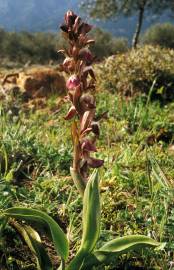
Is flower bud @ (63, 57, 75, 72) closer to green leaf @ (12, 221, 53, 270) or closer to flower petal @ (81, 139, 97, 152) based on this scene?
flower petal @ (81, 139, 97, 152)

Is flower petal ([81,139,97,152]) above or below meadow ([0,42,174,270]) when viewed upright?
above

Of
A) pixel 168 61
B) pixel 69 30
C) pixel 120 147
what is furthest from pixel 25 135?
pixel 168 61

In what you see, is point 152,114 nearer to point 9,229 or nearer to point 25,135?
point 25,135

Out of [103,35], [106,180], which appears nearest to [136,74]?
[106,180]

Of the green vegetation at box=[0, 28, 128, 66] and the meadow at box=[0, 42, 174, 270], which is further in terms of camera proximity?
the green vegetation at box=[0, 28, 128, 66]

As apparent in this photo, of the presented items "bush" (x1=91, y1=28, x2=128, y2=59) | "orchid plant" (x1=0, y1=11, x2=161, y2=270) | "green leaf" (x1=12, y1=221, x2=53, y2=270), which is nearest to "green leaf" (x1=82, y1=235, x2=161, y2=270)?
"orchid plant" (x1=0, y1=11, x2=161, y2=270)

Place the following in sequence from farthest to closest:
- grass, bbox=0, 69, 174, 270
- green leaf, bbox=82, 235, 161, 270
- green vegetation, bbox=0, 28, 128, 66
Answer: green vegetation, bbox=0, 28, 128, 66 < grass, bbox=0, 69, 174, 270 < green leaf, bbox=82, 235, 161, 270
